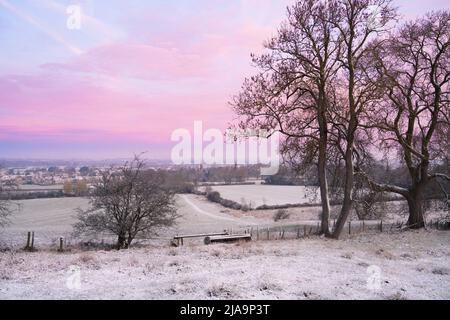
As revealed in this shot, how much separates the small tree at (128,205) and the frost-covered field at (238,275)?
12.7 meters

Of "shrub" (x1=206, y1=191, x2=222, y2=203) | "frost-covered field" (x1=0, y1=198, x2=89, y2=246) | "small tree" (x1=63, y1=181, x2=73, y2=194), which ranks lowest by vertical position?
"frost-covered field" (x1=0, y1=198, x2=89, y2=246)

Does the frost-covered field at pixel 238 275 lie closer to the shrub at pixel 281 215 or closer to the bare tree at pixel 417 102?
the bare tree at pixel 417 102

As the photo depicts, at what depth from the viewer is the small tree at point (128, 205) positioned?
25.5 meters

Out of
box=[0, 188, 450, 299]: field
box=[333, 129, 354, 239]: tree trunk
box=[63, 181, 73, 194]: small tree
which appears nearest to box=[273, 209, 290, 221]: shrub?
box=[333, 129, 354, 239]: tree trunk

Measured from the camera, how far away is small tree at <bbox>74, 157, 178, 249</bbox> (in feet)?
83.7

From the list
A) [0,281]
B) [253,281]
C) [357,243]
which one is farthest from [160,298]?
[357,243]

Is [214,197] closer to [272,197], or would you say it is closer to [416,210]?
[272,197]

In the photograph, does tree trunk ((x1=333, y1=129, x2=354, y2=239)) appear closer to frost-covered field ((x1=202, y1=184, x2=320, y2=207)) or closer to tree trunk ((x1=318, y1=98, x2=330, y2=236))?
tree trunk ((x1=318, y1=98, x2=330, y2=236))

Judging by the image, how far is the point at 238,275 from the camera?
9.40m

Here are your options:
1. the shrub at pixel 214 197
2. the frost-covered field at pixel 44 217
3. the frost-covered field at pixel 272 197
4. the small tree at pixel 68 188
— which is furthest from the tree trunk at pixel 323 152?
the small tree at pixel 68 188

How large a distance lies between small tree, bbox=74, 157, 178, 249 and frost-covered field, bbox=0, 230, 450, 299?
41.7ft

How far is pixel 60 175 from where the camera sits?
84.9 m

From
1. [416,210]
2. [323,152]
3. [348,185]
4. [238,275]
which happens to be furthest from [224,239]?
[416,210]
